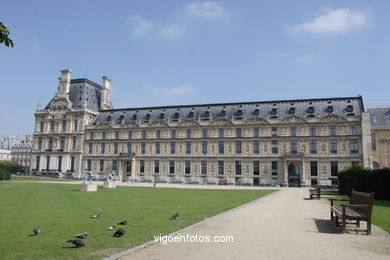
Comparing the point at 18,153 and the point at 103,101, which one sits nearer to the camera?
the point at 103,101

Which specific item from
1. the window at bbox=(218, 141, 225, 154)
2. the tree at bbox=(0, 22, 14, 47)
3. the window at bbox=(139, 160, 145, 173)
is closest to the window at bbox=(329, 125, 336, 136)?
the window at bbox=(218, 141, 225, 154)

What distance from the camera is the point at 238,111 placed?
220 ft

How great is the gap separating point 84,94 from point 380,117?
6914cm

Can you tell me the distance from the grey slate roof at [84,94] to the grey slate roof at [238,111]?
4565 mm

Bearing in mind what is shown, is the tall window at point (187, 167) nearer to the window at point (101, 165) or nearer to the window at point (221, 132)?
A: the window at point (221, 132)

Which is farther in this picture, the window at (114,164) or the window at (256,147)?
the window at (114,164)

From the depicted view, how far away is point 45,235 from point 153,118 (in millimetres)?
63678

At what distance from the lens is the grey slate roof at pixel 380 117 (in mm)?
65375

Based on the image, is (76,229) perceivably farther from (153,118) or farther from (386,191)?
(153,118)

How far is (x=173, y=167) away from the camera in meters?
68.6

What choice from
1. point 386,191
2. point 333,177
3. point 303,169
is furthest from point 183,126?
point 386,191

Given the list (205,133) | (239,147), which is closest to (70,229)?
(239,147)

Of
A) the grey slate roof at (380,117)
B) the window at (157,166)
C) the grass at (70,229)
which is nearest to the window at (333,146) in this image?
the grey slate roof at (380,117)

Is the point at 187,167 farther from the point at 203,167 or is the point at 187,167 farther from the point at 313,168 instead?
the point at 313,168
